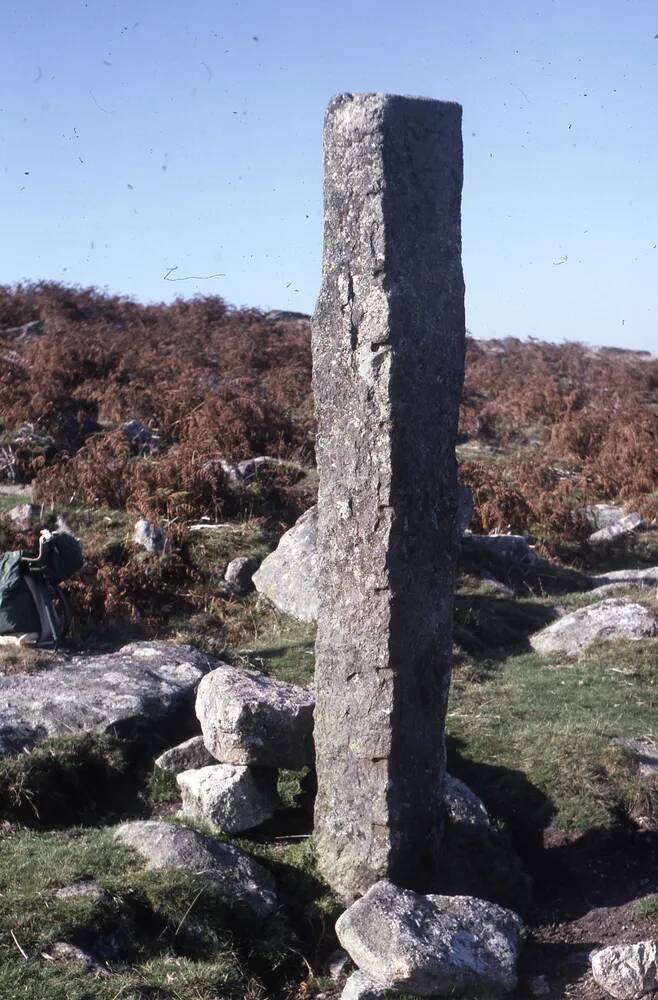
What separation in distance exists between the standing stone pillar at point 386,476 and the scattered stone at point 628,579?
24.4 feet

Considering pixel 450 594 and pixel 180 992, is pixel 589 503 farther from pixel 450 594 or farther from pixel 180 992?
pixel 180 992

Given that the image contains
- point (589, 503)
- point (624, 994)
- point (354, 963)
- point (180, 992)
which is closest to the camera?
point (180, 992)

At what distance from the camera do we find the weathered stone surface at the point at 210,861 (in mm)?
5727

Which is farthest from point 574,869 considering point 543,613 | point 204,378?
point 204,378

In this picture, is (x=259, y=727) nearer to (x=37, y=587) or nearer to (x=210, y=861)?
(x=210, y=861)

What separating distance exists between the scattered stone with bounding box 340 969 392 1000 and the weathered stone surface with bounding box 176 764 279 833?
1.58m

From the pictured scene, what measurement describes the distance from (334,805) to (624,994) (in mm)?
1808

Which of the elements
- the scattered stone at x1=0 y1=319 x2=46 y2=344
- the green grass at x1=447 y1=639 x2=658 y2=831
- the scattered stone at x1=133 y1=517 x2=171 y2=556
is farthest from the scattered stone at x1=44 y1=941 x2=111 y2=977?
the scattered stone at x1=0 y1=319 x2=46 y2=344

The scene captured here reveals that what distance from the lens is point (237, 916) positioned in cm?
563

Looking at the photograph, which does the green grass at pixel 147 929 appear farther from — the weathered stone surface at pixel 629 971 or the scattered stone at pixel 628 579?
the scattered stone at pixel 628 579

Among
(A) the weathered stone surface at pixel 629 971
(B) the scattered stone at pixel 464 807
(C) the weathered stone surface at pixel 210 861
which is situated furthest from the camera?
(B) the scattered stone at pixel 464 807

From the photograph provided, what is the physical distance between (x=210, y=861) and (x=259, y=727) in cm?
107

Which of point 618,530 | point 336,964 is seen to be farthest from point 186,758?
point 618,530

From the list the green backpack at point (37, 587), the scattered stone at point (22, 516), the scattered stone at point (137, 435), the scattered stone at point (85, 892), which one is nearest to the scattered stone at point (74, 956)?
the scattered stone at point (85, 892)
